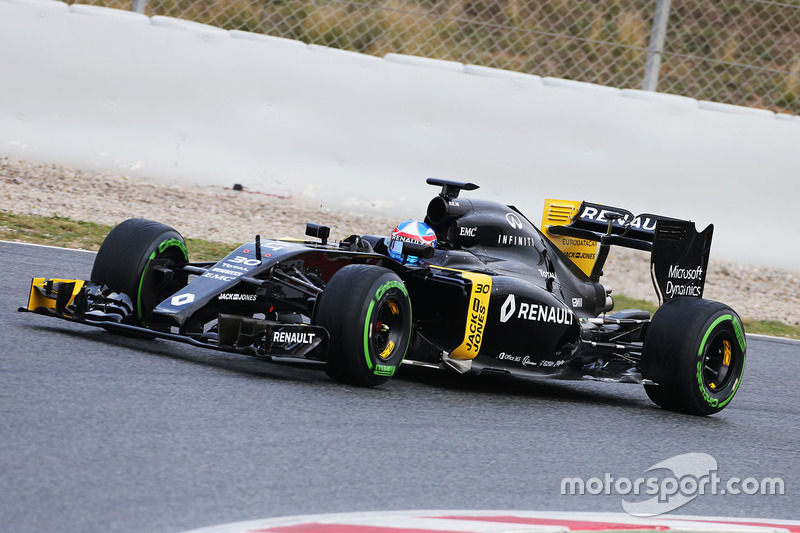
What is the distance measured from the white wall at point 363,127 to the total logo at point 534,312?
15.3 ft

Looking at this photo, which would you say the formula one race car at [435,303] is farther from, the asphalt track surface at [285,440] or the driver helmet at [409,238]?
the asphalt track surface at [285,440]

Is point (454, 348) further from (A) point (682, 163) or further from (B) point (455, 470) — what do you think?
(A) point (682, 163)

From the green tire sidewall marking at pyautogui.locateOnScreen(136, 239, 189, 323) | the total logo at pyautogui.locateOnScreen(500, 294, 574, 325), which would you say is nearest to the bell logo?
the total logo at pyautogui.locateOnScreen(500, 294, 574, 325)

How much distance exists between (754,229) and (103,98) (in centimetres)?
688

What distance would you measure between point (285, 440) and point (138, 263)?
2033 mm

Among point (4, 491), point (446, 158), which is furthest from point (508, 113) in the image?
point (4, 491)

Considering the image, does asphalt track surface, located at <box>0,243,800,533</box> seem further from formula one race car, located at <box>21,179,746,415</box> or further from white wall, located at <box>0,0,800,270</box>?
white wall, located at <box>0,0,800,270</box>

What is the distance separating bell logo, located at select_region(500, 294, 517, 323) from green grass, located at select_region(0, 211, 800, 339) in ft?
13.0

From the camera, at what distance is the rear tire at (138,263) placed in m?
6.11

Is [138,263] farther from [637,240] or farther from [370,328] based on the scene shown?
[637,240]

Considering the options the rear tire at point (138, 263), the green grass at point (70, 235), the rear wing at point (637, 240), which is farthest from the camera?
the green grass at point (70, 235)

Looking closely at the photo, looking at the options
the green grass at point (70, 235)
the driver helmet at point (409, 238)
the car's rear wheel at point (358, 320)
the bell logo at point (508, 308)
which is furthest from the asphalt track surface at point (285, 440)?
the green grass at point (70, 235)

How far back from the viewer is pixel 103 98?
10.8 m

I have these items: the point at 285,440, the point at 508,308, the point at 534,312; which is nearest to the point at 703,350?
the point at 534,312
